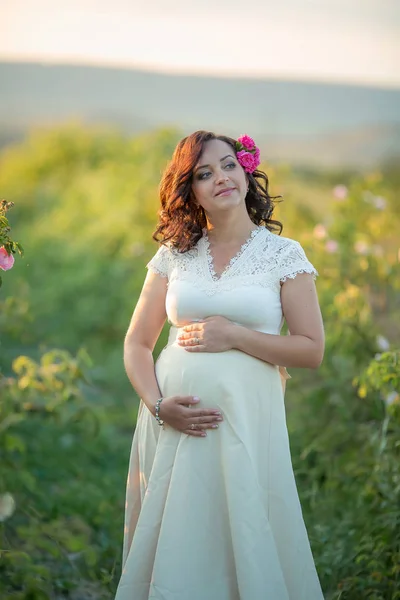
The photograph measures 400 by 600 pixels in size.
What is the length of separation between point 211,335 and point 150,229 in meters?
4.36

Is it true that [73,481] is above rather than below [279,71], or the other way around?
below

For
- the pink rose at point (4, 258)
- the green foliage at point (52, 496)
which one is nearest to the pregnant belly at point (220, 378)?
the pink rose at point (4, 258)

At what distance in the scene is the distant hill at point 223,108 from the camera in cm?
738

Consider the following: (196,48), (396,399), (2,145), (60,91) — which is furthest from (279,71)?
(396,399)

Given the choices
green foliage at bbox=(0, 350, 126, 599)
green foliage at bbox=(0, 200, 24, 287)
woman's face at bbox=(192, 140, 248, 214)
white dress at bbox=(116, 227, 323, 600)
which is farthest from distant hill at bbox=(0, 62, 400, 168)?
green foliage at bbox=(0, 200, 24, 287)

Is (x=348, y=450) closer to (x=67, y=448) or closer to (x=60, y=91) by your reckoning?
(x=67, y=448)

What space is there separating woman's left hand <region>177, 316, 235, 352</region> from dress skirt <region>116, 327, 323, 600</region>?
32 millimetres

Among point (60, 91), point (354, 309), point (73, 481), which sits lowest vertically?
point (73, 481)

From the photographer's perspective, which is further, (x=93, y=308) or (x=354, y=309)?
(x=93, y=308)

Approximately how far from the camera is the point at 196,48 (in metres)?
7.18

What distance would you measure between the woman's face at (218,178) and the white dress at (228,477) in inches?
7.0

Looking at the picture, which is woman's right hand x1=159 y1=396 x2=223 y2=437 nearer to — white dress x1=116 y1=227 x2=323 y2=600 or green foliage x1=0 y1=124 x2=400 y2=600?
white dress x1=116 y1=227 x2=323 y2=600

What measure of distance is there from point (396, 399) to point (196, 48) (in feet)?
14.4

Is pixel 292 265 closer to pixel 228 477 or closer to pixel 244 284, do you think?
pixel 244 284
